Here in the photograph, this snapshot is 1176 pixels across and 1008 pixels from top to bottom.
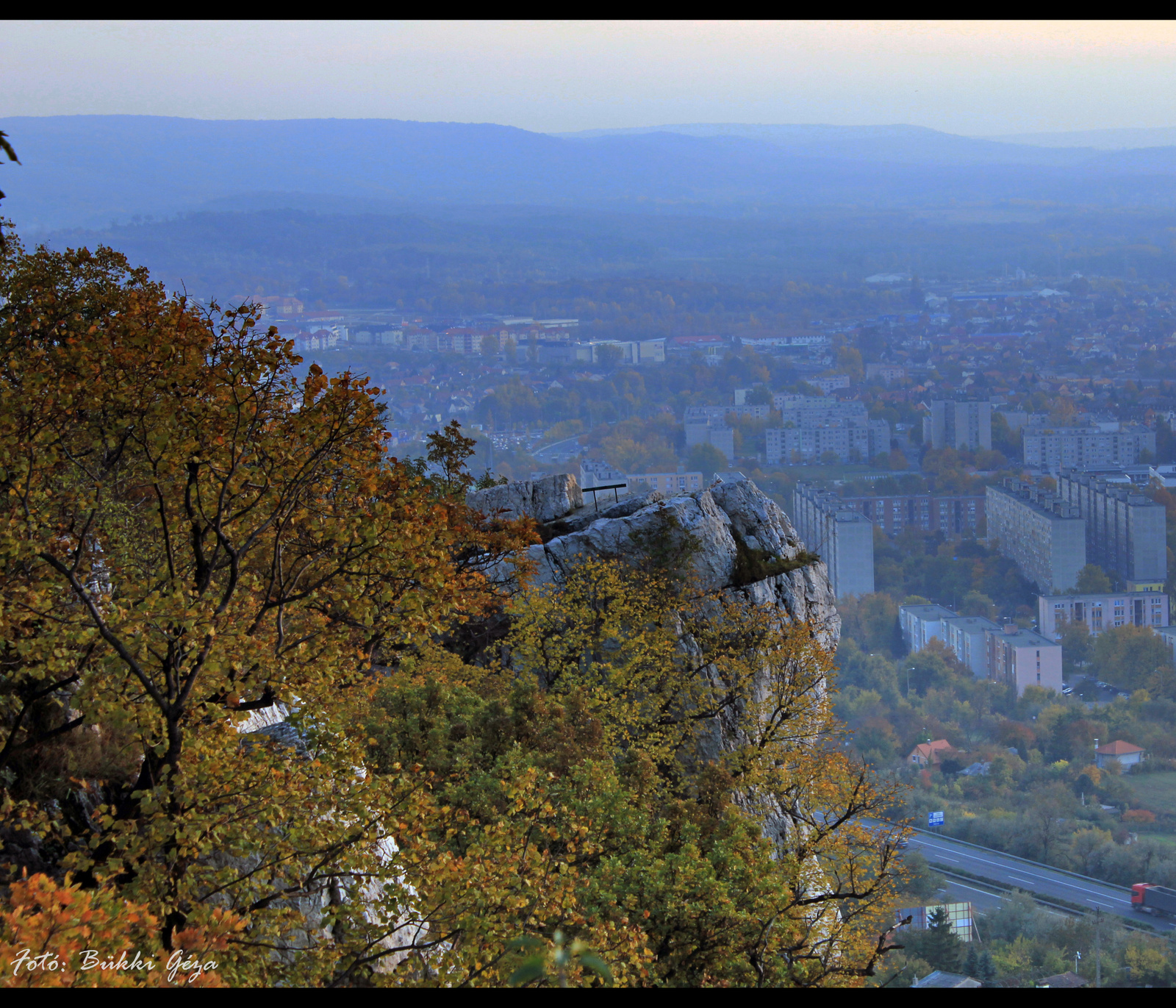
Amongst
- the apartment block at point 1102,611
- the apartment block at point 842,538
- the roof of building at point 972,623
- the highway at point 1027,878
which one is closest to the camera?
the highway at point 1027,878

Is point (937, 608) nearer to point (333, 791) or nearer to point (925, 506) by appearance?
point (925, 506)

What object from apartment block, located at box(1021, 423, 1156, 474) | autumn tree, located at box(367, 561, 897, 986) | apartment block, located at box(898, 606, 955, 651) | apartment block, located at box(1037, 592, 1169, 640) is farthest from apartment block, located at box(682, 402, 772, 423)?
autumn tree, located at box(367, 561, 897, 986)

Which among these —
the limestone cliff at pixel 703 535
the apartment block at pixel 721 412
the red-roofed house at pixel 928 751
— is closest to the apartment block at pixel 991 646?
the red-roofed house at pixel 928 751

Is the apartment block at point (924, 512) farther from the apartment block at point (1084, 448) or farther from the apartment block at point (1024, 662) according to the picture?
the apartment block at point (1024, 662)

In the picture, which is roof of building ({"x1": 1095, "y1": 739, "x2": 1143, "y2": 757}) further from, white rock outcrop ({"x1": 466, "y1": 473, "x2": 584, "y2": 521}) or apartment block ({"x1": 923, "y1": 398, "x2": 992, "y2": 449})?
apartment block ({"x1": 923, "y1": 398, "x2": 992, "y2": 449})

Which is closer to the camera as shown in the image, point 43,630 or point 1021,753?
point 43,630

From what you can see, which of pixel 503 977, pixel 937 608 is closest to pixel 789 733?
pixel 503 977

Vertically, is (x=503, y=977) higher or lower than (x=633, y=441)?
higher
